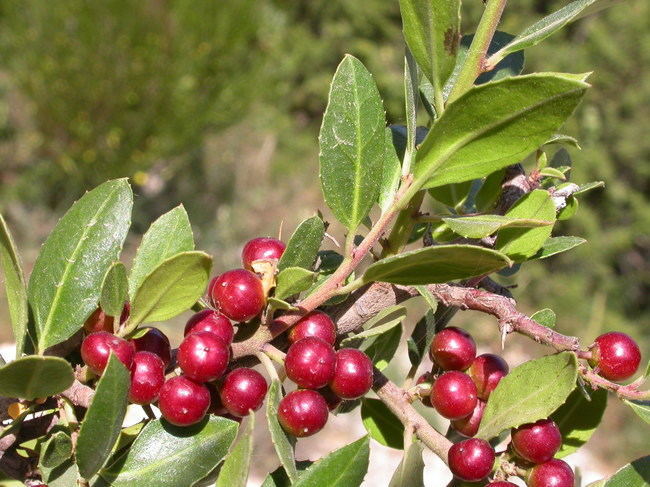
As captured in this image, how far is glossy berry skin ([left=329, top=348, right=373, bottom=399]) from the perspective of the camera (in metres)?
0.55

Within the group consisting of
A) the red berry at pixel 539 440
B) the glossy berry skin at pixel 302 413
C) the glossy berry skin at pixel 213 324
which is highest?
the glossy berry skin at pixel 213 324

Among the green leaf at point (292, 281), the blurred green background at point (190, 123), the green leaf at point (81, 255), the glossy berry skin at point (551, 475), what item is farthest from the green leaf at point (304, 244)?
the blurred green background at point (190, 123)

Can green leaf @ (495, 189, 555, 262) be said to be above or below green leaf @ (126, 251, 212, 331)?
below

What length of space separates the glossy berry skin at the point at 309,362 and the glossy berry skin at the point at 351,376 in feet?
0.05

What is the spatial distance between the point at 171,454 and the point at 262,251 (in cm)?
17

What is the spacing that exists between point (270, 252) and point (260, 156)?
16.7 feet

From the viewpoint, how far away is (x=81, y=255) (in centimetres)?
58

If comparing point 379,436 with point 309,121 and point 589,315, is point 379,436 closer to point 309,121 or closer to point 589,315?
point 589,315

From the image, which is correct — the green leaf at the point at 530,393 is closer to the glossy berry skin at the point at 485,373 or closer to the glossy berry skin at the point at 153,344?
the glossy berry skin at the point at 485,373

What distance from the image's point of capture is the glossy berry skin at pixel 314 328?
57 cm

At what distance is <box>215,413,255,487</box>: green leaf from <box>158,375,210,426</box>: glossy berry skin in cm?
4

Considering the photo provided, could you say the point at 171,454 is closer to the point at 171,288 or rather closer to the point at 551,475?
the point at 171,288

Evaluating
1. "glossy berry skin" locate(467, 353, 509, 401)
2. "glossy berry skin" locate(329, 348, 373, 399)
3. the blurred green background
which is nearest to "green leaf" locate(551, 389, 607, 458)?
"glossy berry skin" locate(467, 353, 509, 401)

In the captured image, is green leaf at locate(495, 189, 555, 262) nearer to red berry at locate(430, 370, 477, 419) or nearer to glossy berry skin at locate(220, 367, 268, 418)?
red berry at locate(430, 370, 477, 419)
